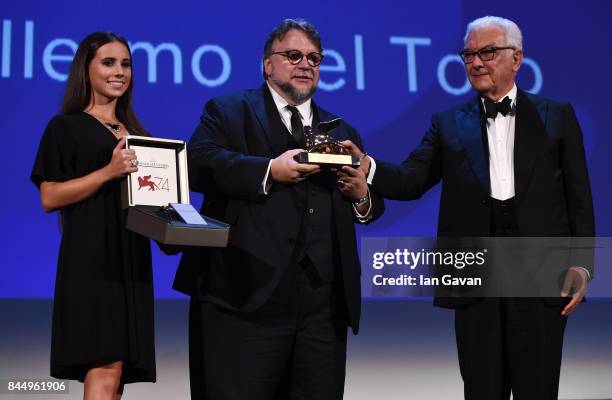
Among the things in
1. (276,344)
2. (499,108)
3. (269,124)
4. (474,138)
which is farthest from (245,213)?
(499,108)

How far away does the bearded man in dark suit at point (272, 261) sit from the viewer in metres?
2.51

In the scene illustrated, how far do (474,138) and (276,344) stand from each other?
97 centimetres

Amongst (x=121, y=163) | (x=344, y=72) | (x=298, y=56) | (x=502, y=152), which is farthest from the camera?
(x=344, y=72)

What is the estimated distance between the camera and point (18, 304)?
4660 mm

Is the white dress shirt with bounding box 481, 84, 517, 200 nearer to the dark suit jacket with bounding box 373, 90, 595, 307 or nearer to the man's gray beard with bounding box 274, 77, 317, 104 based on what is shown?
the dark suit jacket with bounding box 373, 90, 595, 307

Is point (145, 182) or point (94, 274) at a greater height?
point (145, 182)

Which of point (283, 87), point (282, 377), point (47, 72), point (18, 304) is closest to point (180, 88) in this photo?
point (47, 72)

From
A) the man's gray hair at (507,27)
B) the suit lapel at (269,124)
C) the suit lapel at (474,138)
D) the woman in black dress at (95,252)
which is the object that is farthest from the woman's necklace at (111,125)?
the man's gray hair at (507,27)

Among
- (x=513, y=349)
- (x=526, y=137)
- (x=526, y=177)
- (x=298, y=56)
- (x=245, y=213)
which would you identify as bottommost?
(x=513, y=349)

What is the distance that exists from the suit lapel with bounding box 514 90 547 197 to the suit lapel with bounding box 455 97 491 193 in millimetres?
99

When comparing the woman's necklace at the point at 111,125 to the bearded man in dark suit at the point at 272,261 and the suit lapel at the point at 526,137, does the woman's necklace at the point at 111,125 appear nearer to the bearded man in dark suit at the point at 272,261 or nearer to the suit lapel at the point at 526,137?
the bearded man in dark suit at the point at 272,261

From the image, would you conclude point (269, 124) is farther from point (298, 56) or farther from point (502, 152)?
point (502, 152)

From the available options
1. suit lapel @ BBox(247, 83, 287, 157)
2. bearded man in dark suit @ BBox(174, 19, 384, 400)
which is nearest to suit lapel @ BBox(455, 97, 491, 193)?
bearded man in dark suit @ BBox(174, 19, 384, 400)

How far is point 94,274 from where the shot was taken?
257 cm
